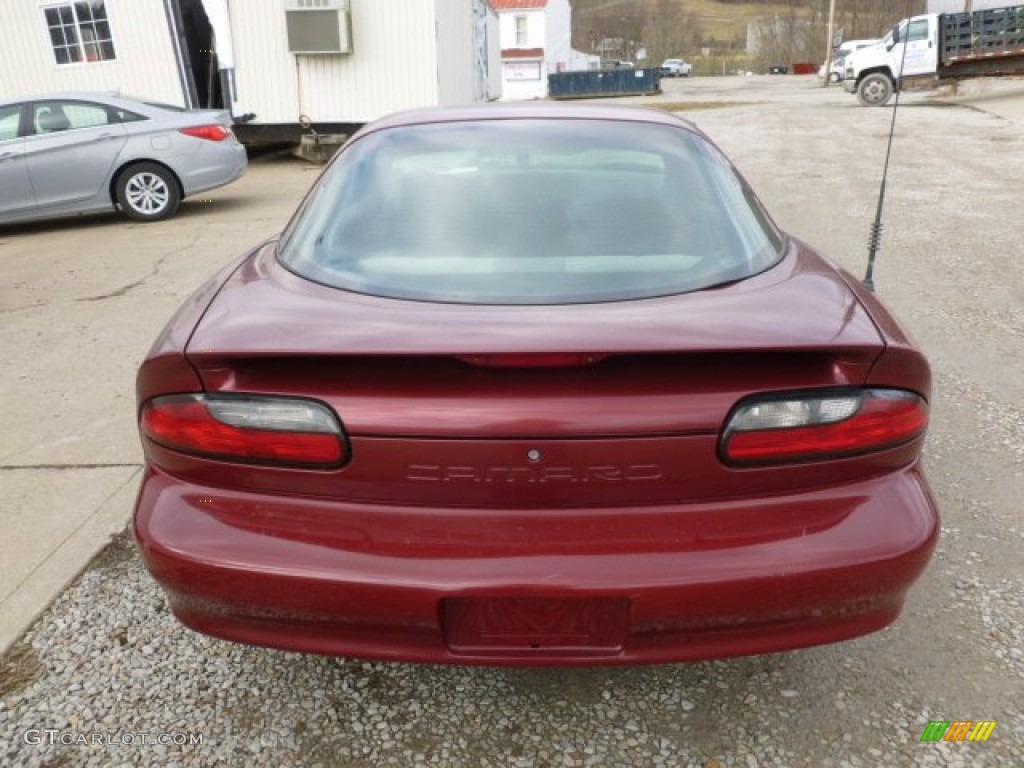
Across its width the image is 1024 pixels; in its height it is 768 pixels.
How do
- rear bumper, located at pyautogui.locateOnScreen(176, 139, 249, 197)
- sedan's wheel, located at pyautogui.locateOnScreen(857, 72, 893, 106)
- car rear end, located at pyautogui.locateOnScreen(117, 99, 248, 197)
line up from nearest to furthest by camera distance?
1. car rear end, located at pyautogui.locateOnScreen(117, 99, 248, 197)
2. rear bumper, located at pyautogui.locateOnScreen(176, 139, 249, 197)
3. sedan's wheel, located at pyautogui.locateOnScreen(857, 72, 893, 106)

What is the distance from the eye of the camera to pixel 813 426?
5.71 ft

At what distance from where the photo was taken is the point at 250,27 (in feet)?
48.3

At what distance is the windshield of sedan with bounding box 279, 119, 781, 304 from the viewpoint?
204 cm

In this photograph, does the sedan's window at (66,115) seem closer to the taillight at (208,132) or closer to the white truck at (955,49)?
the taillight at (208,132)

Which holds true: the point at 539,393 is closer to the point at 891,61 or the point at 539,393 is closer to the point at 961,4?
the point at 891,61

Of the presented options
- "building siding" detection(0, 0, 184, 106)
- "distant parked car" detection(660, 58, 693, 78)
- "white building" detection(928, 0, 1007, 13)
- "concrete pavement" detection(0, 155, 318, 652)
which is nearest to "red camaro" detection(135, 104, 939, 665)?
"concrete pavement" detection(0, 155, 318, 652)

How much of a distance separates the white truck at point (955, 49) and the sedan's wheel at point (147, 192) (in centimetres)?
1896

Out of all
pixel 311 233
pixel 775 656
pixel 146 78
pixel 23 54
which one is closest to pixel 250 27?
pixel 146 78

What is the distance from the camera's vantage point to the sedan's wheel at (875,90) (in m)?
22.9

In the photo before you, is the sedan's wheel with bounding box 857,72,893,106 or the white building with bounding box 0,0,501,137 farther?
the sedan's wheel with bounding box 857,72,893,106

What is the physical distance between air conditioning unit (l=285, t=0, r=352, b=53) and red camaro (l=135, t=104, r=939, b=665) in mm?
13764

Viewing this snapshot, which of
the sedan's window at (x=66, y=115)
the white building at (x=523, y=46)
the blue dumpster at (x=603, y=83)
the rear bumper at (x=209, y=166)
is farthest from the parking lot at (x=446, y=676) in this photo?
the blue dumpster at (x=603, y=83)

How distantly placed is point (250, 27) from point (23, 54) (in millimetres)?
4103

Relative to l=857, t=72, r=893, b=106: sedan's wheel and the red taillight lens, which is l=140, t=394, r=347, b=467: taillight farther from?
l=857, t=72, r=893, b=106: sedan's wheel
